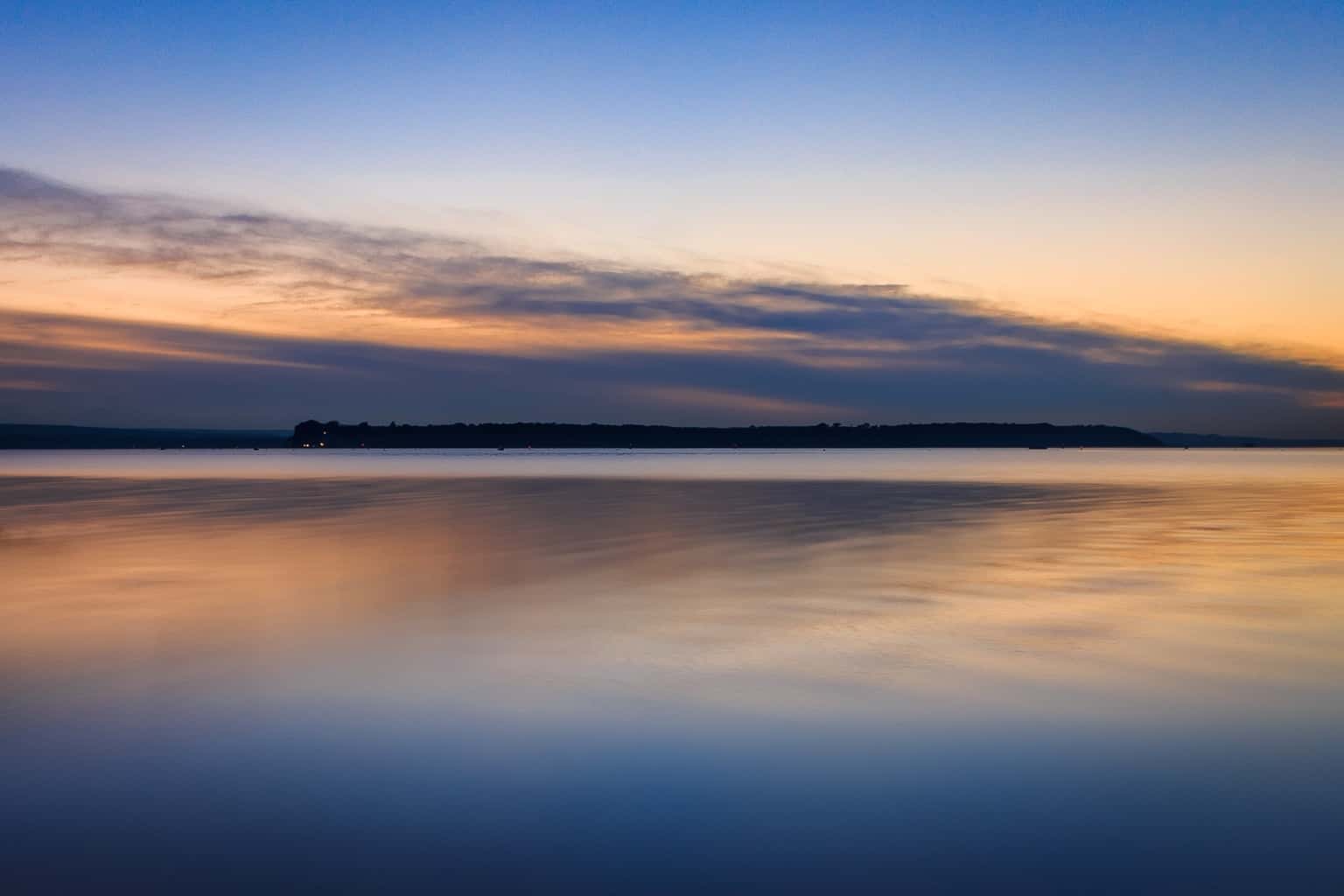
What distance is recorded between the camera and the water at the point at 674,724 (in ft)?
17.9

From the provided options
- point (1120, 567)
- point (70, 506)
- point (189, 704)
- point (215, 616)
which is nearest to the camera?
point (189, 704)

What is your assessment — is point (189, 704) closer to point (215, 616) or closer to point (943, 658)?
point (215, 616)

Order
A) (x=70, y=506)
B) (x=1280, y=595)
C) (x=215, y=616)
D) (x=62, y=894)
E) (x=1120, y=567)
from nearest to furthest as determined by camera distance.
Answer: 1. (x=62, y=894)
2. (x=215, y=616)
3. (x=1280, y=595)
4. (x=1120, y=567)
5. (x=70, y=506)

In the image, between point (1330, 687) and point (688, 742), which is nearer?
point (688, 742)

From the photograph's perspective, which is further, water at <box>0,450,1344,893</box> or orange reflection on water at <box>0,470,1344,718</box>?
orange reflection on water at <box>0,470,1344,718</box>

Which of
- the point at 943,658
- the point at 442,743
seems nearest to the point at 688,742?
the point at 442,743

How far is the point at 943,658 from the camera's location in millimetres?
10211

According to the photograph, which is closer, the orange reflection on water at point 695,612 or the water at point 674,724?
the water at point 674,724

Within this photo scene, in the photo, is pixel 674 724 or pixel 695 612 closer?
pixel 674 724

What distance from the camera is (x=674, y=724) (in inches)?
313

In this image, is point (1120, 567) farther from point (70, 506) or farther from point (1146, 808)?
point (70, 506)

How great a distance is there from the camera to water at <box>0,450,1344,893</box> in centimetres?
545

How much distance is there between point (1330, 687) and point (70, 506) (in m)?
34.9

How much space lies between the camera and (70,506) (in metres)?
35.0
